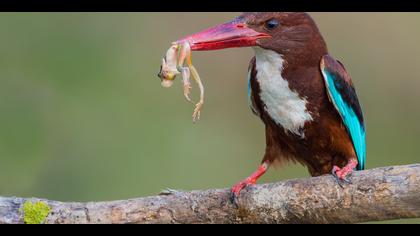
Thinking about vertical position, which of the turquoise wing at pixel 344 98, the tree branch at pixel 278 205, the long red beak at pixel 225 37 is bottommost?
the tree branch at pixel 278 205

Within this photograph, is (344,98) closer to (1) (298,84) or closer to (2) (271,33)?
(1) (298,84)

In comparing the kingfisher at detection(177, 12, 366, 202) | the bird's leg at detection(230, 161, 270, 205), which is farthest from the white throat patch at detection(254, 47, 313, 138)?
the bird's leg at detection(230, 161, 270, 205)

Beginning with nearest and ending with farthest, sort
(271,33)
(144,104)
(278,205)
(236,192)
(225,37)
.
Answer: (278,205), (236,192), (225,37), (271,33), (144,104)

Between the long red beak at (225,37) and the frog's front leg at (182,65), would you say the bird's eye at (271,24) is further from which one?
the frog's front leg at (182,65)

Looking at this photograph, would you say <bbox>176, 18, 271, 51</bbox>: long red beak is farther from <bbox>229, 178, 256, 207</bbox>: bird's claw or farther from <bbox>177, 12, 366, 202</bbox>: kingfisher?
<bbox>229, 178, 256, 207</bbox>: bird's claw

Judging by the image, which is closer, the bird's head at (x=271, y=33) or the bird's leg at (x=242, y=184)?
the bird's leg at (x=242, y=184)

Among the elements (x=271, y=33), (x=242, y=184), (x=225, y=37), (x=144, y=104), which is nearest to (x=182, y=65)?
(x=225, y=37)

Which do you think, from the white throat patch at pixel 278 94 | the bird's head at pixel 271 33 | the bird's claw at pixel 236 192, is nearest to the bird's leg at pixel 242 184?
the bird's claw at pixel 236 192
